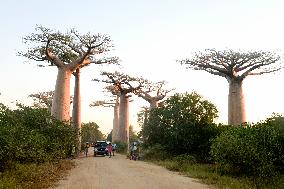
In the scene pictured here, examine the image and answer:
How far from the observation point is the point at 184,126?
1959 cm

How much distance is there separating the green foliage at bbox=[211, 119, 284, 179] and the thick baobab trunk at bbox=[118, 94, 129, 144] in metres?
20.1

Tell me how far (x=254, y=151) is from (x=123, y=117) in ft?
74.5

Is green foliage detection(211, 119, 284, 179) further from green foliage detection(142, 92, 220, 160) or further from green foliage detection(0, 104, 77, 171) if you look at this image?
green foliage detection(0, 104, 77, 171)

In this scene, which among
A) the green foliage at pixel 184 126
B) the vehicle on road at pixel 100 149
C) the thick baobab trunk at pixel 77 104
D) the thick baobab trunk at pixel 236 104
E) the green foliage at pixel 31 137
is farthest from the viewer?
the vehicle on road at pixel 100 149

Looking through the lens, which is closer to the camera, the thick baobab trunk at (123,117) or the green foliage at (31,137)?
the green foliage at (31,137)

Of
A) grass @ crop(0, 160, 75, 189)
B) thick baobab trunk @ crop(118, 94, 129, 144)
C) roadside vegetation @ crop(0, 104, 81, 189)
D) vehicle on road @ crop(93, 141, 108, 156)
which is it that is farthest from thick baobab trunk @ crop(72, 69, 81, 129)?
grass @ crop(0, 160, 75, 189)

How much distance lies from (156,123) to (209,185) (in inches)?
444

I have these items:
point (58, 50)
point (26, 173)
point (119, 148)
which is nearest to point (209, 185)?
point (26, 173)

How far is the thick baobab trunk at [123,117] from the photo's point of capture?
33.0 metres

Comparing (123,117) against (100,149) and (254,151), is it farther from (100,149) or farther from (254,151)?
(254,151)

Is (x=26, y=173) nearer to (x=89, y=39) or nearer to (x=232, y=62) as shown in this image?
(x=89, y=39)

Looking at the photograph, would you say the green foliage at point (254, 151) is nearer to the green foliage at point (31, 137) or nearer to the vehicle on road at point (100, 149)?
the green foliage at point (31, 137)

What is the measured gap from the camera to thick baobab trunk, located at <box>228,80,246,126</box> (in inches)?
834

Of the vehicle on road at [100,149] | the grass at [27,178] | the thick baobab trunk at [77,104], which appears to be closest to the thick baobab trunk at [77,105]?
the thick baobab trunk at [77,104]
